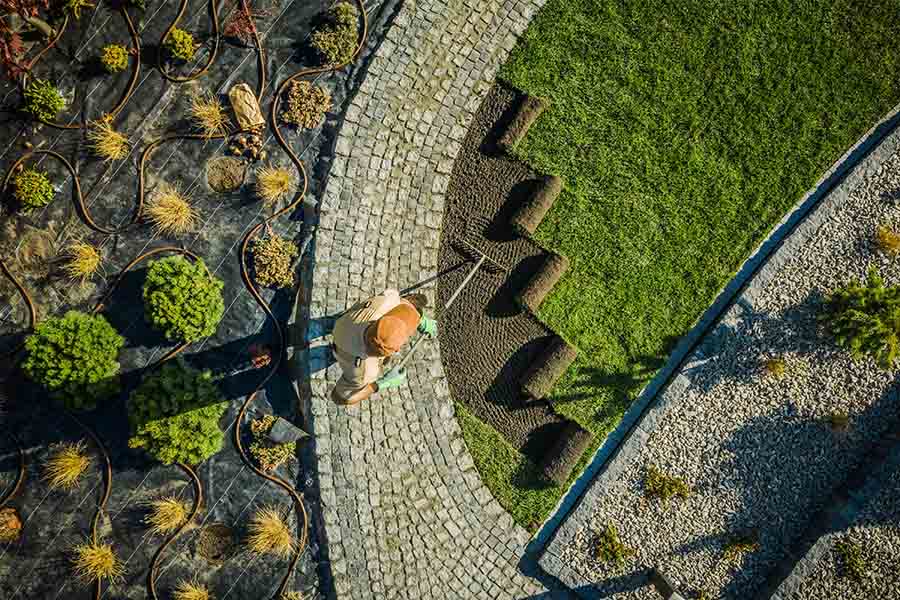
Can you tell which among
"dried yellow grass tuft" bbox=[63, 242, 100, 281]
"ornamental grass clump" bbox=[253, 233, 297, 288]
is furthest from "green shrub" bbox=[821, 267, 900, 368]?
"dried yellow grass tuft" bbox=[63, 242, 100, 281]

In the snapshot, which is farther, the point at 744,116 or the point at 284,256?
the point at 744,116

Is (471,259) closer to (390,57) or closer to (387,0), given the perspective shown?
(390,57)

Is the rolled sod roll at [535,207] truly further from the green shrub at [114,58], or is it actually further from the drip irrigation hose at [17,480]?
the drip irrigation hose at [17,480]

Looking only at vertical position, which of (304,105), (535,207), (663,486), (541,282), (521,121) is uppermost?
(521,121)

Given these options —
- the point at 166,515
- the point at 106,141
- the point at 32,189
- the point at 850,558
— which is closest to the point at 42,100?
the point at 106,141

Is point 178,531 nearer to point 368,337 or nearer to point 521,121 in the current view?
point 368,337

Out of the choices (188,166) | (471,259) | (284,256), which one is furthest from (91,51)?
(471,259)
